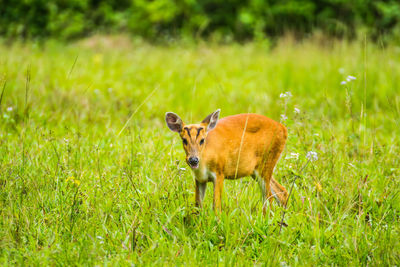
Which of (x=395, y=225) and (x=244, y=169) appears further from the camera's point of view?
(x=244, y=169)

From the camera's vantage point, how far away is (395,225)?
3314 millimetres

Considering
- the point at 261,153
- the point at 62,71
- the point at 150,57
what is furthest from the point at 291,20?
the point at 261,153

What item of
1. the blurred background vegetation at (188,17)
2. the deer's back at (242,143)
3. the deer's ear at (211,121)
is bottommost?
the blurred background vegetation at (188,17)

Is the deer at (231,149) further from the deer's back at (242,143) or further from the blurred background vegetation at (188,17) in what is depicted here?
the blurred background vegetation at (188,17)

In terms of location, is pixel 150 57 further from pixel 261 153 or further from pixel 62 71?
pixel 261 153

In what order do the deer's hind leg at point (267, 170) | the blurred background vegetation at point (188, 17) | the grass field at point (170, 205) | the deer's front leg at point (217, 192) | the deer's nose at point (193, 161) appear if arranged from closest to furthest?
the grass field at point (170, 205)
the deer's nose at point (193, 161)
the deer's front leg at point (217, 192)
the deer's hind leg at point (267, 170)
the blurred background vegetation at point (188, 17)

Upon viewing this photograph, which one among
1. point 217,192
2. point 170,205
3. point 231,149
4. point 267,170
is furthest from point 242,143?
point 170,205

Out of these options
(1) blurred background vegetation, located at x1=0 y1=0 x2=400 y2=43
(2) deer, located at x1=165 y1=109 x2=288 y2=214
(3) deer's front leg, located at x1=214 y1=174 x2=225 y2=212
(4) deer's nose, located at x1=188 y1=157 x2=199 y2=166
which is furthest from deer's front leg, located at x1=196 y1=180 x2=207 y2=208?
(1) blurred background vegetation, located at x1=0 y1=0 x2=400 y2=43

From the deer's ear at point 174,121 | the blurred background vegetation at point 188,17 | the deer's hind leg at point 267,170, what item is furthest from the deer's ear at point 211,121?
the blurred background vegetation at point 188,17

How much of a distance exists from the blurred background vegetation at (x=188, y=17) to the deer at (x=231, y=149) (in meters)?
10.6

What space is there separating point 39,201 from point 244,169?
1540 millimetres

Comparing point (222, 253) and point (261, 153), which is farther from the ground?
point (261, 153)

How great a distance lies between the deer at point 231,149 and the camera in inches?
134

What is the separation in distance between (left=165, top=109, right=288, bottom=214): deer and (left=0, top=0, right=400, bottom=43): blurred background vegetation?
34.8 feet
